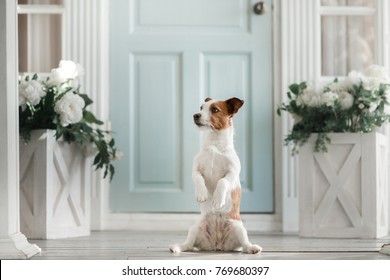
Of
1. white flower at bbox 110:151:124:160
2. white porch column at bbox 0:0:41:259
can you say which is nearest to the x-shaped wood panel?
white flower at bbox 110:151:124:160

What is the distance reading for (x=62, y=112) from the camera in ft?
10.8

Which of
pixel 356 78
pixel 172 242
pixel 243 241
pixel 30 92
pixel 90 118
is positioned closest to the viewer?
pixel 243 241

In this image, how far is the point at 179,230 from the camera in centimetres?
378

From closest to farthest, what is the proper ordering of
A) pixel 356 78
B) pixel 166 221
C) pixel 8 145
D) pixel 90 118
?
pixel 8 145 < pixel 356 78 < pixel 90 118 < pixel 166 221

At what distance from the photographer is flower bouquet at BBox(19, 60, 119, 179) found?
10.8ft

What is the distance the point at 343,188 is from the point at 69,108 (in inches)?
50.6

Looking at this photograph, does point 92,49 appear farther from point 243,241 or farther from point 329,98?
point 243,241

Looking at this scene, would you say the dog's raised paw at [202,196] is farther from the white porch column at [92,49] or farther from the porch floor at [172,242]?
the white porch column at [92,49]

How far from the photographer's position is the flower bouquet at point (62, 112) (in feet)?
10.8

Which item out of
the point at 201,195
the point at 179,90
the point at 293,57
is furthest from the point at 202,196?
the point at 293,57

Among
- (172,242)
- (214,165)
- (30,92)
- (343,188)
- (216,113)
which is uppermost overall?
(30,92)

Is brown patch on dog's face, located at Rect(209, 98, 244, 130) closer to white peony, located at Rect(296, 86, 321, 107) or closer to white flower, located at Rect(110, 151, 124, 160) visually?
white peony, located at Rect(296, 86, 321, 107)

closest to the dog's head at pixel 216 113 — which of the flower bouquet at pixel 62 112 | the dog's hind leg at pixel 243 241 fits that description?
the dog's hind leg at pixel 243 241

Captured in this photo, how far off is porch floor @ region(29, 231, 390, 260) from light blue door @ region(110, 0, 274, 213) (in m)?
0.29
